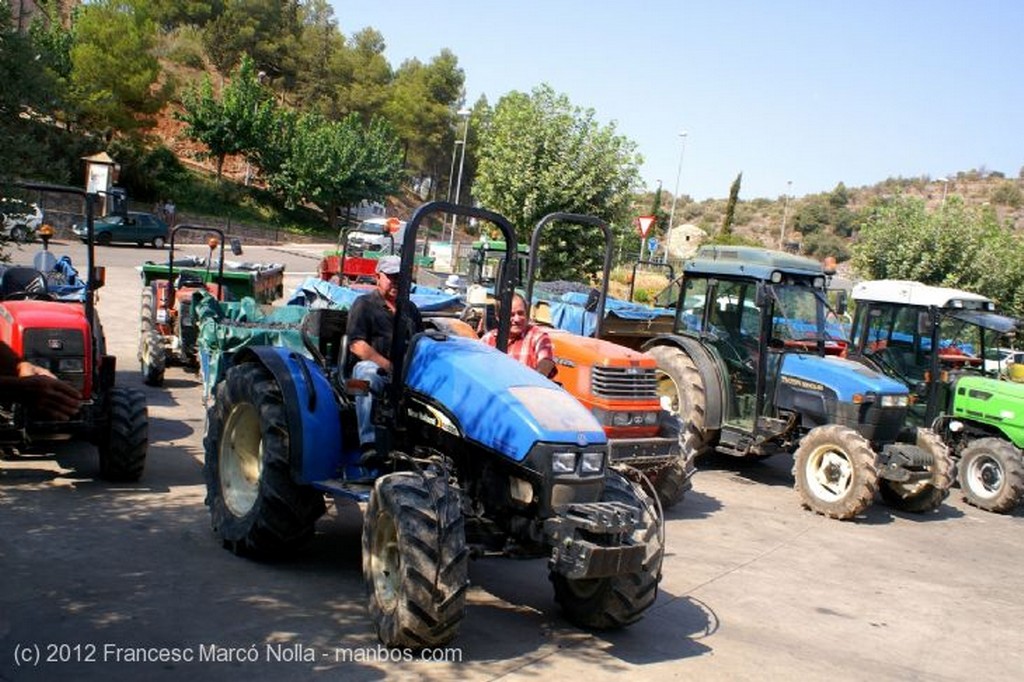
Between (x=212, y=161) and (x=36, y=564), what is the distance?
1946 inches

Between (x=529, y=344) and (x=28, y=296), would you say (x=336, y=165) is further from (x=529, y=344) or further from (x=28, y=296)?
(x=529, y=344)

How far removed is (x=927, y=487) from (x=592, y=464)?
22.0 ft

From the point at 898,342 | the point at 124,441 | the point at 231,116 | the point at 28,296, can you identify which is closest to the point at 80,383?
the point at 124,441

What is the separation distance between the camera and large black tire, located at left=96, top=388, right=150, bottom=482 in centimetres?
736

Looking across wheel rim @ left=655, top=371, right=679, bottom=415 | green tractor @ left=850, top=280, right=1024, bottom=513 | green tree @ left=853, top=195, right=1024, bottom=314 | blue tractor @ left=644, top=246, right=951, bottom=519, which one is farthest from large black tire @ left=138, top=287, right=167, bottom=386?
green tree @ left=853, top=195, right=1024, bottom=314

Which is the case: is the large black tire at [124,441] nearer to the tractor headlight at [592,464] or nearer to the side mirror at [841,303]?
the tractor headlight at [592,464]

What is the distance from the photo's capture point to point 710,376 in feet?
33.9

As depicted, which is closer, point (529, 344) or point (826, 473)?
point (529, 344)

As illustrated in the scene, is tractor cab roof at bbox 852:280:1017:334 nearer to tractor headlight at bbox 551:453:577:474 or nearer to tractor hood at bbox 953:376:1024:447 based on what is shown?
tractor hood at bbox 953:376:1024:447

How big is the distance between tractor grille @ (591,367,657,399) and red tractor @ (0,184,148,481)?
12.5 feet

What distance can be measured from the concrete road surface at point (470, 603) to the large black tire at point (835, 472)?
30 cm

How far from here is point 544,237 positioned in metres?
19.6

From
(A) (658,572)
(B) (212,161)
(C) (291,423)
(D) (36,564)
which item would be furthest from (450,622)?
(B) (212,161)

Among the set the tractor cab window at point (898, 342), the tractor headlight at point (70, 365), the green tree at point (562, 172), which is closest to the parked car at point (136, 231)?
the green tree at point (562, 172)
